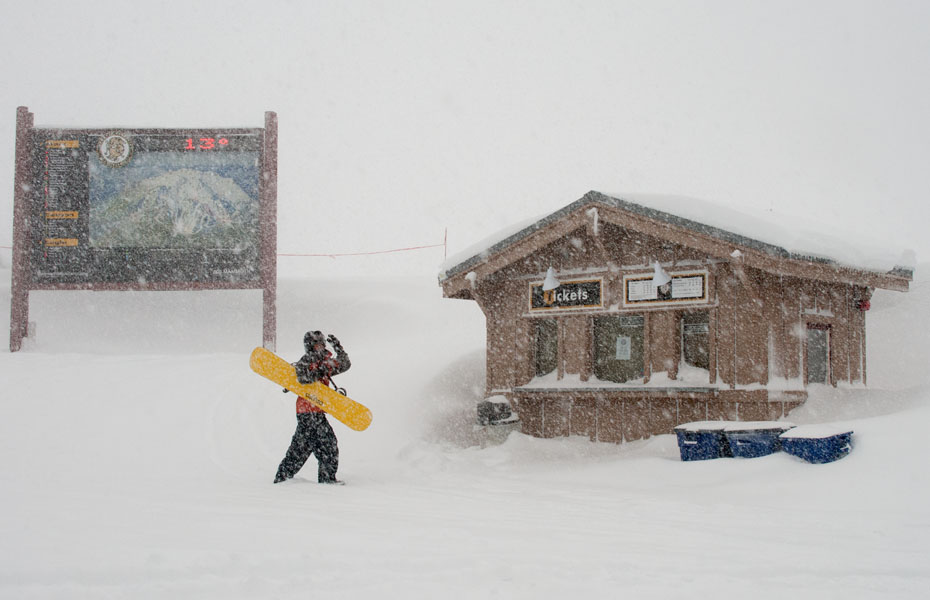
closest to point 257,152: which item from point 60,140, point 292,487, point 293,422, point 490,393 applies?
point 60,140

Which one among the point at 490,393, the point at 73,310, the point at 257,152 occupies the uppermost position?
the point at 257,152

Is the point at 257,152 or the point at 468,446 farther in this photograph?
the point at 257,152

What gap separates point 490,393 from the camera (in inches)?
543

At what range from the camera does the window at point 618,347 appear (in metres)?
12.5

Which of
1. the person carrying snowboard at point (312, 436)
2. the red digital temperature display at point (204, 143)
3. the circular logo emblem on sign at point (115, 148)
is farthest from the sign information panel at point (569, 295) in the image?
the circular logo emblem on sign at point (115, 148)

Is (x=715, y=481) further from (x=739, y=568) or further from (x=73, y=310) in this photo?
(x=73, y=310)

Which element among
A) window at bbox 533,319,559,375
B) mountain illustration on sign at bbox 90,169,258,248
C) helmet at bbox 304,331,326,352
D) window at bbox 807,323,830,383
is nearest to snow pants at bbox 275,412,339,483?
helmet at bbox 304,331,326,352

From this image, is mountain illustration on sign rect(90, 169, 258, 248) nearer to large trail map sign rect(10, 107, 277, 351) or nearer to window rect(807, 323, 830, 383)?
large trail map sign rect(10, 107, 277, 351)

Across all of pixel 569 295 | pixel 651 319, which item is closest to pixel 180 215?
pixel 569 295

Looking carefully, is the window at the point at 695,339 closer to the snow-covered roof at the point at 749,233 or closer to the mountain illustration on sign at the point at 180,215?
the snow-covered roof at the point at 749,233

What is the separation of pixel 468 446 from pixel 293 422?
3.36m

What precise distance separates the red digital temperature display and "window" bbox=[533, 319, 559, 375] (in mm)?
8933

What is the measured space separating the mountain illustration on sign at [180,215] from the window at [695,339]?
1002 centimetres

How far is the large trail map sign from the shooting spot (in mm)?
16984
